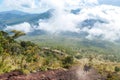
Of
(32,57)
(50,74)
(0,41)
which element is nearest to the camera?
(50,74)

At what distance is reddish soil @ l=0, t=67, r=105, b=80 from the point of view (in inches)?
1197

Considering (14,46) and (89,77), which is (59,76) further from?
(14,46)

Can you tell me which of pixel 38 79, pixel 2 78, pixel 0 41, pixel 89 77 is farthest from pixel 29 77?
pixel 0 41

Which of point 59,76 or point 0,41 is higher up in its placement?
point 0,41

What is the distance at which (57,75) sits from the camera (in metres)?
35.4

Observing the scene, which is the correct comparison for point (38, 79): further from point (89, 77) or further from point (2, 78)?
point (89, 77)

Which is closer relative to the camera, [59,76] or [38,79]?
[38,79]

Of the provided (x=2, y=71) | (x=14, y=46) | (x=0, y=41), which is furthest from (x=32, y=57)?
(x=2, y=71)

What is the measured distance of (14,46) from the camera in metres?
60.5

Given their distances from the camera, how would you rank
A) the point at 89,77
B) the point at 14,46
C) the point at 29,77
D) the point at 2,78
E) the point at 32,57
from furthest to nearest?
the point at 14,46, the point at 32,57, the point at 89,77, the point at 29,77, the point at 2,78

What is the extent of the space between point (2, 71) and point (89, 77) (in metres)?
10.4

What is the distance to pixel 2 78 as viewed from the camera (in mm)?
28969

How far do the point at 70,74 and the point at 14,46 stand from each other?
26.0 metres

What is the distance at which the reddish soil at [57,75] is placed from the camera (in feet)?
99.7
